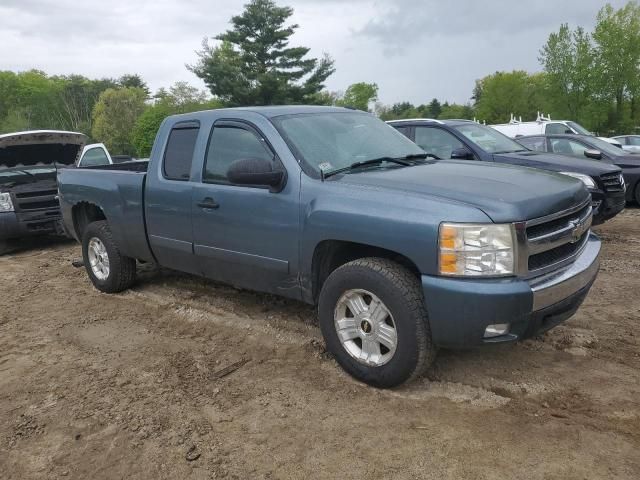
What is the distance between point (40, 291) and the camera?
6.39 metres

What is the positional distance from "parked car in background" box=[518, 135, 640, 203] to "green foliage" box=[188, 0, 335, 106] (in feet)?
104

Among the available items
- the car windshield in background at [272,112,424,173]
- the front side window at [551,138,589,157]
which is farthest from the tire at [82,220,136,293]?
the front side window at [551,138,589,157]

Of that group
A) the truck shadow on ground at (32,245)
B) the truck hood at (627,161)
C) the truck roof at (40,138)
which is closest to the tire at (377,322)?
the truck shadow on ground at (32,245)

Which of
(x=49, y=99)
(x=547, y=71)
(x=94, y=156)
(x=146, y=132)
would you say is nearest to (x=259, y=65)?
(x=146, y=132)

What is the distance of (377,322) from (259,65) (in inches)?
1621

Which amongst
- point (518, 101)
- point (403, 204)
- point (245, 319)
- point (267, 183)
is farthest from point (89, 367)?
point (518, 101)

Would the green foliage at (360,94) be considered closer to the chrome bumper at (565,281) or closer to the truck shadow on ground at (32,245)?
the truck shadow on ground at (32,245)

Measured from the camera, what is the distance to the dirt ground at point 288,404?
2.83 metres

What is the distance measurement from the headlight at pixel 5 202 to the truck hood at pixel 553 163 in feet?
23.1

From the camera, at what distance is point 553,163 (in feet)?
23.7

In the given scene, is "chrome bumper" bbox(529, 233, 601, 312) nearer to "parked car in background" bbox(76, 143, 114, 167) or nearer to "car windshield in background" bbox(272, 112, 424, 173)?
"car windshield in background" bbox(272, 112, 424, 173)

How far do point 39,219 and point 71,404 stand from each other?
580 cm

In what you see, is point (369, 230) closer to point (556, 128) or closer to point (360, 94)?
point (556, 128)

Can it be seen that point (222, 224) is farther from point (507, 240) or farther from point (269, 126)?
point (507, 240)
